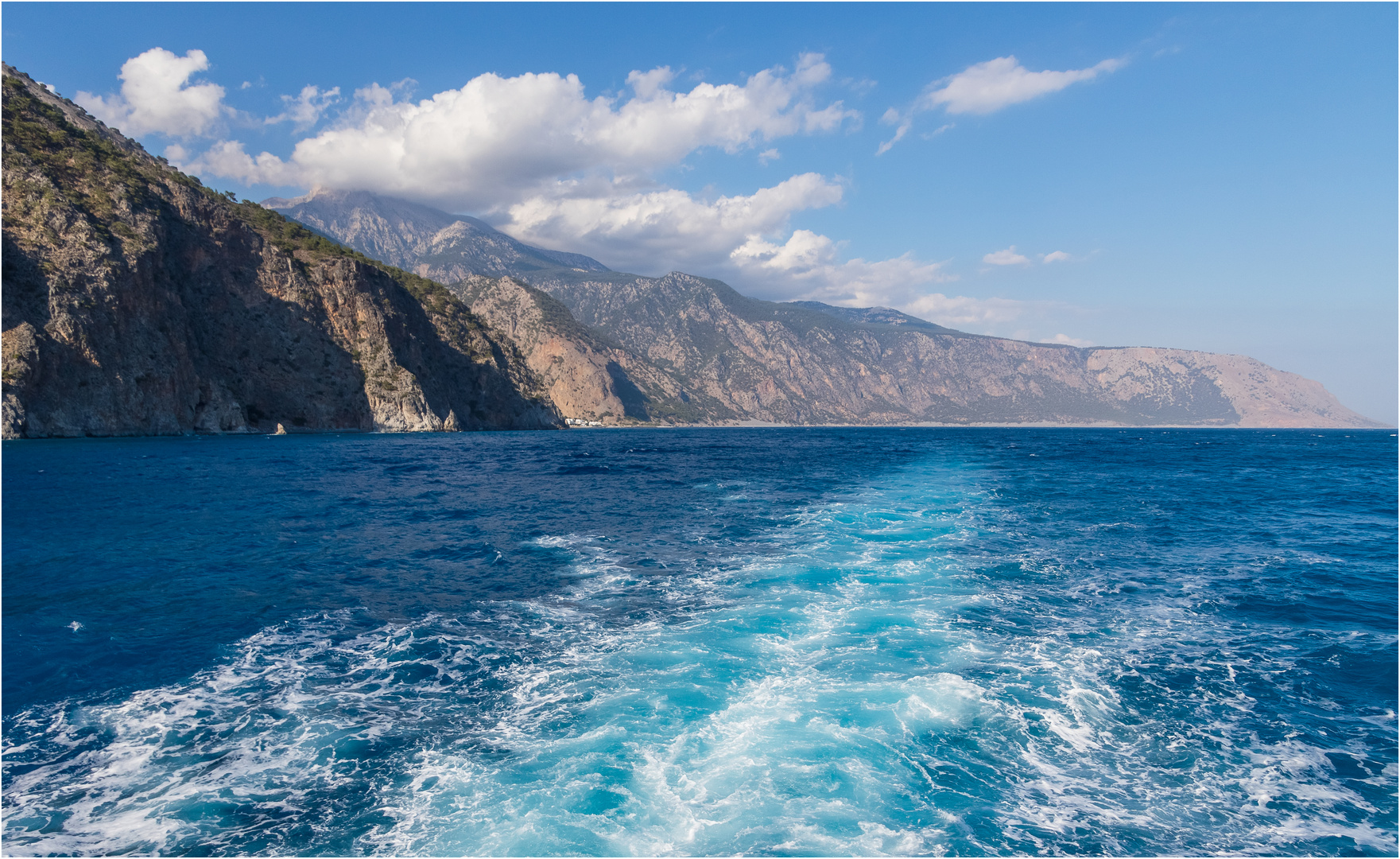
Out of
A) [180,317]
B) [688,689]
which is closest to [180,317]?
[180,317]

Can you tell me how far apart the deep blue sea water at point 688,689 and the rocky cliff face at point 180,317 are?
6433 cm

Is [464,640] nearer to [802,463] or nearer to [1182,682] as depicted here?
[1182,682]

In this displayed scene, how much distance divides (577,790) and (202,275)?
11804 centimetres

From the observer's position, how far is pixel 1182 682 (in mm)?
11492

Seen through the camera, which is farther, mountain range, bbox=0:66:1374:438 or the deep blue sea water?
mountain range, bbox=0:66:1374:438

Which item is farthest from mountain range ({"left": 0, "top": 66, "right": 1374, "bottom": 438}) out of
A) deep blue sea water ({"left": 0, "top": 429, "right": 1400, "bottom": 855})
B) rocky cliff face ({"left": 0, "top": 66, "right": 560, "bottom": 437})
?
deep blue sea water ({"left": 0, "top": 429, "right": 1400, "bottom": 855})

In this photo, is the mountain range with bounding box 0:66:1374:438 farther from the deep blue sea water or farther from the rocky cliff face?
the deep blue sea water

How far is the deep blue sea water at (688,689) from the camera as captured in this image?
7500mm

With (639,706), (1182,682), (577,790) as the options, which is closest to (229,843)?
(577,790)

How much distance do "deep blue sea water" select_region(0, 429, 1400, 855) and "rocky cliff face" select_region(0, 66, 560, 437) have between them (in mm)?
64327

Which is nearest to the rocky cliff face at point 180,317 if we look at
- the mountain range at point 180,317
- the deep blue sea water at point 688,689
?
the mountain range at point 180,317

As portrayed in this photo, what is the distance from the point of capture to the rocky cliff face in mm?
71188

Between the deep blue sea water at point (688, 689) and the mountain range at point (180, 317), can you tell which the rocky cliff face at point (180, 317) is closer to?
the mountain range at point (180, 317)

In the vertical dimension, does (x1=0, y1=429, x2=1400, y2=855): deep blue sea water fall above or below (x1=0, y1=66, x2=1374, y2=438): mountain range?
below
